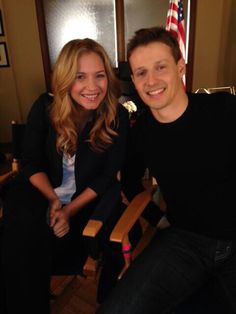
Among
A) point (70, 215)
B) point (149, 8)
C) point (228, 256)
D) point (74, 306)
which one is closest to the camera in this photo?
point (228, 256)

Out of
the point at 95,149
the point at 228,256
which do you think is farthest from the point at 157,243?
→ the point at 95,149

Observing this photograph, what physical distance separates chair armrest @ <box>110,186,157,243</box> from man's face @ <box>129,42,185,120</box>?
418 mm

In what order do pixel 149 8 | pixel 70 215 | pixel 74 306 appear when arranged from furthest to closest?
1. pixel 149 8
2. pixel 74 306
3. pixel 70 215

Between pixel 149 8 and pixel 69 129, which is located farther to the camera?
pixel 149 8

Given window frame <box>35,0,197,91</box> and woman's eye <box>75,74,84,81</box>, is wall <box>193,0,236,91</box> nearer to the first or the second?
window frame <box>35,0,197,91</box>

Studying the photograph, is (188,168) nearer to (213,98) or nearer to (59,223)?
(213,98)

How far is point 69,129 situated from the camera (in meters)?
1.34

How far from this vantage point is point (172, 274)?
100 cm

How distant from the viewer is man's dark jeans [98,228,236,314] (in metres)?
0.94

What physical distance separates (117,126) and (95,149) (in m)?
0.16

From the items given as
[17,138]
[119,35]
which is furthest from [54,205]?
[119,35]

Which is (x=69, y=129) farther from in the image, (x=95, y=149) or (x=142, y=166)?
(x=142, y=166)

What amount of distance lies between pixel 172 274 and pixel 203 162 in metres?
0.45

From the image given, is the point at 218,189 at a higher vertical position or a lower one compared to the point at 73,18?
lower
